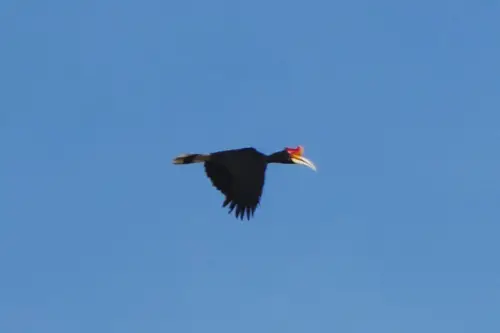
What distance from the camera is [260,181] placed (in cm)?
3894

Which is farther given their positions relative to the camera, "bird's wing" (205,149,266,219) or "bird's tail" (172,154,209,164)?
"bird's tail" (172,154,209,164)

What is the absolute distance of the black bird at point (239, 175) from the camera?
38.6 meters

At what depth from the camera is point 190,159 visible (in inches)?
1613

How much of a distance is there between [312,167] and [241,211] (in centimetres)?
465

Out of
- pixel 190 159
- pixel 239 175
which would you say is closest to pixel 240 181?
pixel 239 175

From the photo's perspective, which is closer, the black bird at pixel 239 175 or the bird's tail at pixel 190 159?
the black bird at pixel 239 175

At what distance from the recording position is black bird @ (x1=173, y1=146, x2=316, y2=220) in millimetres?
38594

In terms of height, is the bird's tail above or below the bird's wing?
above

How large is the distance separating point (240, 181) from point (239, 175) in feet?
0.52

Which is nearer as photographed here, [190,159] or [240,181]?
[240,181]

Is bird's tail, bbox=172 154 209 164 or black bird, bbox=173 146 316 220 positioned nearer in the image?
black bird, bbox=173 146 316 220

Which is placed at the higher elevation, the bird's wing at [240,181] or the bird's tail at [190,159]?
the bird's tail at [190,159]

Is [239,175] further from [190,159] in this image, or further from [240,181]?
[190,159]

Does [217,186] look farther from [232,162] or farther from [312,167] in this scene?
[312,167]
